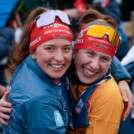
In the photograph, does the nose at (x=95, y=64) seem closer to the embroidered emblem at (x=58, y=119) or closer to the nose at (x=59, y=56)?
the nose at (x=59, y=56)

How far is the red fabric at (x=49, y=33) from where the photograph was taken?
186 centimetres

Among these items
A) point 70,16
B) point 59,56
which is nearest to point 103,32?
point 59,56

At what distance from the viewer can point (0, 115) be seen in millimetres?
1911

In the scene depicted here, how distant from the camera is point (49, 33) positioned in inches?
73.4

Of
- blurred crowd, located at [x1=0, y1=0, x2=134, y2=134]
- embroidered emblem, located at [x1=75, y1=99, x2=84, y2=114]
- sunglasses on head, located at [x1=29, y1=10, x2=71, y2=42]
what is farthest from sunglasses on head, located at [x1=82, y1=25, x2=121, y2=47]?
embroidered emblem, located at [x1=75, y1=99, x2=84, y2=114]

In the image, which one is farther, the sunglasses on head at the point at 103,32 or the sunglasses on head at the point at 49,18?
the sunglasses on head at the point at 103,32

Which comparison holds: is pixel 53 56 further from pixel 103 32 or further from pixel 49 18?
pixel 103 32

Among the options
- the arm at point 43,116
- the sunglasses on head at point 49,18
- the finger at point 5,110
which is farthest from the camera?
the sunglasses on head at point 49,18

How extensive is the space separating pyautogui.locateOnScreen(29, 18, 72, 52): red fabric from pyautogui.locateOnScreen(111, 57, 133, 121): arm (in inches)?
29.2

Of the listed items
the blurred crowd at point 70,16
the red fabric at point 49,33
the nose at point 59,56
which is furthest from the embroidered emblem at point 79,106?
the blurred crowd at point 70,16

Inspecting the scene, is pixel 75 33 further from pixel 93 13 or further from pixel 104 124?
pixel 104 124

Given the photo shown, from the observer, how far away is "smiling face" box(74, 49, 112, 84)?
2.02 m

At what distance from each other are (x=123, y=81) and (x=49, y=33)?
1005 mm

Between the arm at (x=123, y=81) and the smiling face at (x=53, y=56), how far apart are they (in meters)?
0.69
